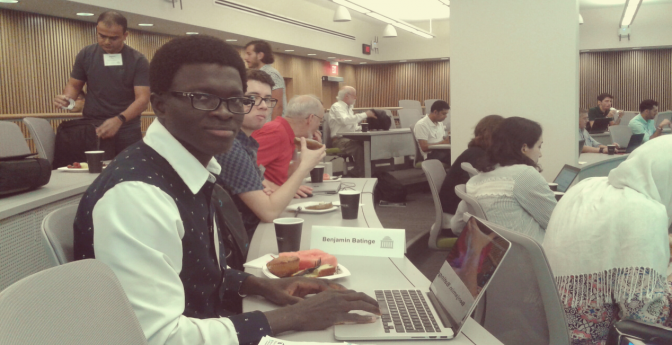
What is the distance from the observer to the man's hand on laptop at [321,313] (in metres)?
1.10

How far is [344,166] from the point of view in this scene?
327 inches

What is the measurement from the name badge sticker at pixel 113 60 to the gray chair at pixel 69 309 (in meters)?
2.97

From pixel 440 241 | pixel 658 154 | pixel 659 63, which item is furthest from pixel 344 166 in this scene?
pixel 659 63

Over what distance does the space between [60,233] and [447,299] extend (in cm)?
86

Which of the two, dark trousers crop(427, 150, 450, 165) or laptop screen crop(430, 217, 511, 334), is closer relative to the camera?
laptop screen crop(430, 217, 511, 334)

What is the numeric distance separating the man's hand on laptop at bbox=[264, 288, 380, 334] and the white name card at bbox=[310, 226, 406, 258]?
0.48m

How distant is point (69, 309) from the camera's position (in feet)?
2.44

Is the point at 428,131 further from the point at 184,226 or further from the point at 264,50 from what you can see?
the point at 184,226

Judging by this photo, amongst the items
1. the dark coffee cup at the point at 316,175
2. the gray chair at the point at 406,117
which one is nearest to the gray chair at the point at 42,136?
the dark coffee cup at the point at 316,175

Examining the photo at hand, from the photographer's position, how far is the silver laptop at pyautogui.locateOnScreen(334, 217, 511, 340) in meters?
1.06

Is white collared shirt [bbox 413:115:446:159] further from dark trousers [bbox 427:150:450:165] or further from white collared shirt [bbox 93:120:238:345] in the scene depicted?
white collared shirt [bbox 93:120:238:345]

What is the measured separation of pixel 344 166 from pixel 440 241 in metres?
4.91

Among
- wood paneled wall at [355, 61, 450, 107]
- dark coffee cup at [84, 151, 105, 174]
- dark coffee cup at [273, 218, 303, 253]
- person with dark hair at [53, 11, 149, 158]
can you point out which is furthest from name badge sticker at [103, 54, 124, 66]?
wood paneled wall at [355, 61, 450, 107]

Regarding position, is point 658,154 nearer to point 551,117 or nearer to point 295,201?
point 295,201
